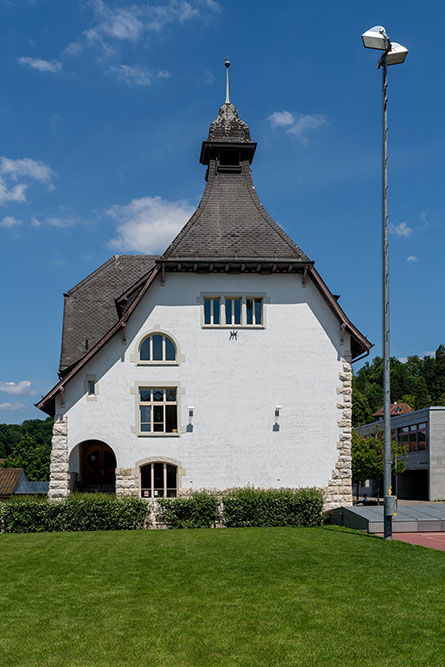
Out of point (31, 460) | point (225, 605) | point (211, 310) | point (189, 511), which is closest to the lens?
point (225, 605)

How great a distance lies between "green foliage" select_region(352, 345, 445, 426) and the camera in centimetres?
13079

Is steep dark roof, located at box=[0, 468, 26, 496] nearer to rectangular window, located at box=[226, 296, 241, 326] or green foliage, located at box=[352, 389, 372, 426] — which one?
rectangular window, located at box=[226, 296, 241, 326]

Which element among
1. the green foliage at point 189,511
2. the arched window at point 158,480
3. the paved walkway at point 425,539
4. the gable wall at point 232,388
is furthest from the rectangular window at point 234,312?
the paved walkway at point 425,539

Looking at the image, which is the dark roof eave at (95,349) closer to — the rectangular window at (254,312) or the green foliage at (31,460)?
the rectangular window at (254,312)

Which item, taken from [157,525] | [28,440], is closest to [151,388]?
[157,525]

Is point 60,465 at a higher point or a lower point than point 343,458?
lower

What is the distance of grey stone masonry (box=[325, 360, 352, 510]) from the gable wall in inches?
7.2

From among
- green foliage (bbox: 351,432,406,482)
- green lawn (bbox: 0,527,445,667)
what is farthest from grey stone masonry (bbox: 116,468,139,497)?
green foliage (bbox: 351,432,406,482)

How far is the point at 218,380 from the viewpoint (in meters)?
25.9

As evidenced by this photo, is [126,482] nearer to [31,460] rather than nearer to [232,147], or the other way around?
[232,147]

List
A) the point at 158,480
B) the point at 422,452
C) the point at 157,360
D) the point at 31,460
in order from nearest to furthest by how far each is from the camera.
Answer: the point at 158,480 < the point at 157,360 < the point at 422,452 < the point at 31,460

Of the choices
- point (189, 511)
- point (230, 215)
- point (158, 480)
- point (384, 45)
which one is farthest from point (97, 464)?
point (384, 45)

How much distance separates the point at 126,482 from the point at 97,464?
218 inches

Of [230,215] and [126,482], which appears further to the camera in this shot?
[230,215]
